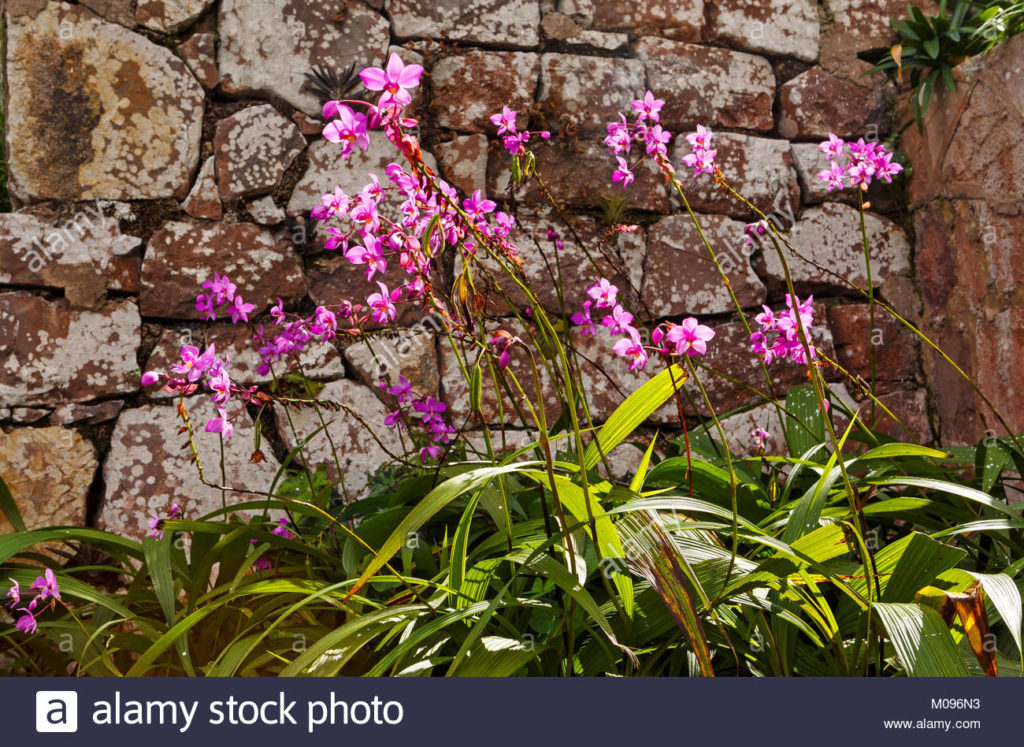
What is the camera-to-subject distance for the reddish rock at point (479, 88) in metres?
2.24

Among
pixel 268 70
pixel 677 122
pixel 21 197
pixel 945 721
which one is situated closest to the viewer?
pixel 945 721

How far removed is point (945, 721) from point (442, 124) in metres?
1.84

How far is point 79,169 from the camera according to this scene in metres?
2.04

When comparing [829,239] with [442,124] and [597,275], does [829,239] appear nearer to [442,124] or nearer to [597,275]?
[597,275]

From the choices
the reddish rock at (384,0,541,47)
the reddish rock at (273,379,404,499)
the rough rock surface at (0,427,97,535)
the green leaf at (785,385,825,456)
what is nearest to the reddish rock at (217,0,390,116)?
the reddish rock at (384,0,541,47)

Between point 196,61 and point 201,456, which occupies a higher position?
point 196,61

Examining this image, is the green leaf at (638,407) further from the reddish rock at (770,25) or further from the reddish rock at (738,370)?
the reddish rock at (770,25)

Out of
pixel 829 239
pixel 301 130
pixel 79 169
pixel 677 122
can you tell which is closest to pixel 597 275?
pixel 677 122

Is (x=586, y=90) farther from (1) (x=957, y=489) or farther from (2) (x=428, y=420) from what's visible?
(1) (x=957, y=489)

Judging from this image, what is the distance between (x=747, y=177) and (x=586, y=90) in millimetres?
539

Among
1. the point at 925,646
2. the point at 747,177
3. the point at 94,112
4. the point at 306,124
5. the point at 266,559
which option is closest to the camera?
the point at 925,646

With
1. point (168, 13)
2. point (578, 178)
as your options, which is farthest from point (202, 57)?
point (578, 178)

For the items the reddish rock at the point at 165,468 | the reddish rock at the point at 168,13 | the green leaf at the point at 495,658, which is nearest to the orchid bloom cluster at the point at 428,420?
the reddish rock at the point at 165,468

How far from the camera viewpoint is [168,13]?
6.98 feet
